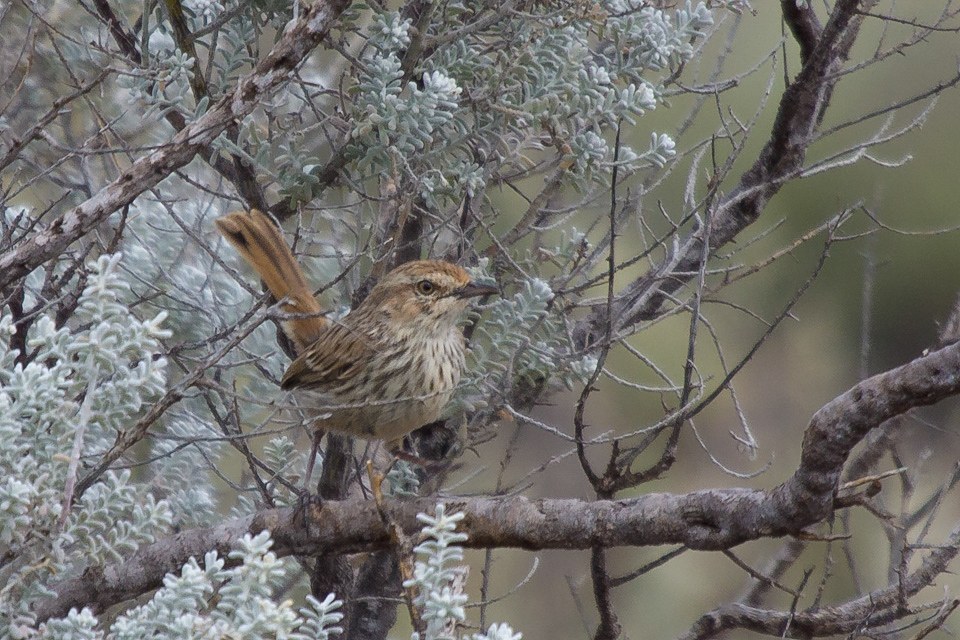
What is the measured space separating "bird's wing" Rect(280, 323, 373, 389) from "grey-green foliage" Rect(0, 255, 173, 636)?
1648 millimetres

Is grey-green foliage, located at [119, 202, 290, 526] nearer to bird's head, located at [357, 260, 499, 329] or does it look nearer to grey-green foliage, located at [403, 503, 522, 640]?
bird's head, located at [357, 260, 499, 329]

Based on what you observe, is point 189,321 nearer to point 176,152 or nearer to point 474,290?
point 474,290

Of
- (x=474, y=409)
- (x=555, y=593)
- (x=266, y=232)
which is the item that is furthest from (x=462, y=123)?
(x=555, y=593)

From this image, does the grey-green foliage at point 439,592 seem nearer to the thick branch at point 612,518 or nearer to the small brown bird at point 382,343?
the thick branch at point 612,518

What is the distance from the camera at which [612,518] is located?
9.13ft

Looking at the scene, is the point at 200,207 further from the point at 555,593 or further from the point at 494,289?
the point at 555,593

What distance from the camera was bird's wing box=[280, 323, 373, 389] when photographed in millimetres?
4305

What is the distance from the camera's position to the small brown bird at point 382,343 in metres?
3.99

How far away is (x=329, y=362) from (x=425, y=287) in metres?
0.51

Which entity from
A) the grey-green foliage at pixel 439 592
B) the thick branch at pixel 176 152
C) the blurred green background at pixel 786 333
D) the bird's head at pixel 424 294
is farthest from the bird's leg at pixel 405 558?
the blurred green background at pixel 786 333

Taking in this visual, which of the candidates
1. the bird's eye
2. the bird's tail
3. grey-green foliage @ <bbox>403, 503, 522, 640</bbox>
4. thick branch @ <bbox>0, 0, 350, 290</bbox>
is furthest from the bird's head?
grey-green foliage @ <bbox>403, 503, 522, 640</bbox>

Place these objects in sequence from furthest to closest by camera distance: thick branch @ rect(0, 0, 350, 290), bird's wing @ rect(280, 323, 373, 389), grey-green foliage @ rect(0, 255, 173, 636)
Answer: bird's wing @ rect(280, 323, 373, 389) < thick branch @ rect(0, 0, 350, 290) < grey-green foliage @ rect(0, 255, 173, 636)

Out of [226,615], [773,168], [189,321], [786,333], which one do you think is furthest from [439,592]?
[786,333]

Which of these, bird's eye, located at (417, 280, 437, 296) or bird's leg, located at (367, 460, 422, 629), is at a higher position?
bird's eye, located at (417, 280, 437, 296)
